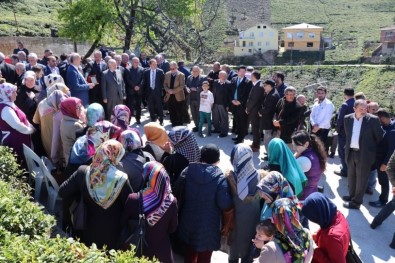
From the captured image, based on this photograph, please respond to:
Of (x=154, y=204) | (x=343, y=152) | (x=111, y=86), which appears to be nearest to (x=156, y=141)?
(x=154, y=204)

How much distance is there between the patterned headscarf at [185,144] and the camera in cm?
447

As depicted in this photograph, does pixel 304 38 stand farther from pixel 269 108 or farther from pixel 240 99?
pixel 269 108

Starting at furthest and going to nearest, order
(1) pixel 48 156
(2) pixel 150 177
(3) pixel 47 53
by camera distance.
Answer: (3) pixel 47 53
(1) pixel 48 156
(2) pixel 150 177

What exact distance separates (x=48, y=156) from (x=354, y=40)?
278ft

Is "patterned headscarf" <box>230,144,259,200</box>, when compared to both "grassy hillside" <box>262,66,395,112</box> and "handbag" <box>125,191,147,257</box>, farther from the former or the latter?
"grassy hillside" <box>262,66,395,112</box>

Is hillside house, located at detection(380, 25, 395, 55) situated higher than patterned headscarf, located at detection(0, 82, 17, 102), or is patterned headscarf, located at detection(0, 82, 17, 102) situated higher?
hillside house, located at detection(380, 25, 395, 55)

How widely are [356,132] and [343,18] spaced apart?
105 meters

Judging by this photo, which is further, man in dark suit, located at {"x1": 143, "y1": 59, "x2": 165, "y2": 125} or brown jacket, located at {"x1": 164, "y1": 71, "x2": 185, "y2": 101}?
man in dark suit, located at {"x1": 143, "y1": 59, "x2": 165, "y2": 125}

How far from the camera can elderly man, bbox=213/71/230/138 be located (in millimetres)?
9352

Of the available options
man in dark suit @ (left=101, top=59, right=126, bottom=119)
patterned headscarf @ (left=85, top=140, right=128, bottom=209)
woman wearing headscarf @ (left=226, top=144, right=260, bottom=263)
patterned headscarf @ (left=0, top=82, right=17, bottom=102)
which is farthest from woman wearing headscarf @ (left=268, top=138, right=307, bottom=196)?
man in dark suit @ (left=101, top=59, right=126, bottom=119)

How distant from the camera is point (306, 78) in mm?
58719

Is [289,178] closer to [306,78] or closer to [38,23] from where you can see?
[38,23]

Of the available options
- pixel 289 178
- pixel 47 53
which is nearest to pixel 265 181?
pixel 289 178

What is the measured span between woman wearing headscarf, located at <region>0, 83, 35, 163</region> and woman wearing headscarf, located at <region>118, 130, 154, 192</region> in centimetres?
191
